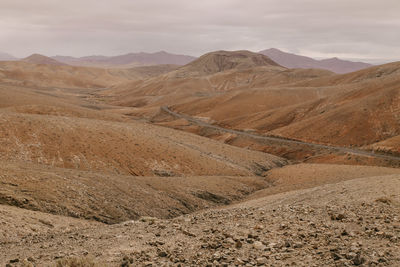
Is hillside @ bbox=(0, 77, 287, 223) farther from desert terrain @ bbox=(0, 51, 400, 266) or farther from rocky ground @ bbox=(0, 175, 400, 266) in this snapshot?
rocky ground @ bbox=(0, 175, 400, 266)

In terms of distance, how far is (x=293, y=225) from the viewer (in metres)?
11.5

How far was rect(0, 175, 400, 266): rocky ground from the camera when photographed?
8938mm

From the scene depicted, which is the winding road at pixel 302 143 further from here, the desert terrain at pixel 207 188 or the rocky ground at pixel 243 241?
the rocky ground at pixel 243 241

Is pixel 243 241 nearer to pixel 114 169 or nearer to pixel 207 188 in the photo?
pixel 207 188

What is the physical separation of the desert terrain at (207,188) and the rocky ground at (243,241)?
44 mm

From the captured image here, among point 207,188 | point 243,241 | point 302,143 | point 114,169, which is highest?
point 243,241

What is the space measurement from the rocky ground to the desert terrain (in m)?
0.04

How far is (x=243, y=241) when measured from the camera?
10.3 m

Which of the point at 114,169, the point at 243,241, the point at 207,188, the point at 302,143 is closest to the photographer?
the point at 243,241

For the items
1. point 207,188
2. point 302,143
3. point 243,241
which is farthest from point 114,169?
point 302,143

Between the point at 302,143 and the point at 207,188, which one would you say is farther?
the point at 302,143

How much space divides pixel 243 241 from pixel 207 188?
20.6 m

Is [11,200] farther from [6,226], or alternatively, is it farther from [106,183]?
[106,183]

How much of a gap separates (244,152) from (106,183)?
29.0 meters
